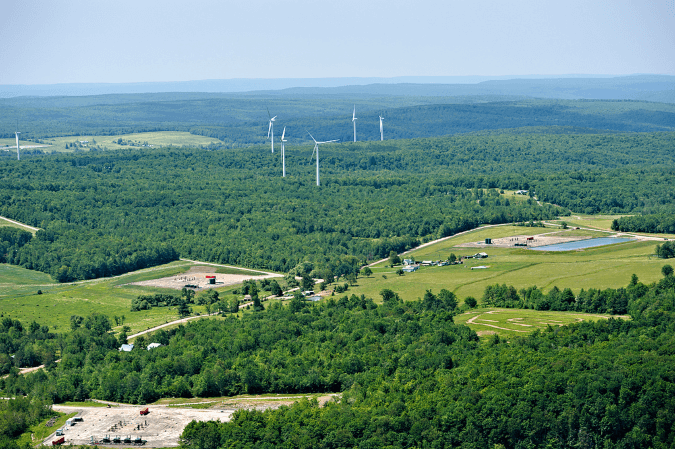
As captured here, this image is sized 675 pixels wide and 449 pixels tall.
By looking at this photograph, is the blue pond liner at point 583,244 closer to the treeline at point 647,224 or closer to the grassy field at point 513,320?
the treeline at point 647,224

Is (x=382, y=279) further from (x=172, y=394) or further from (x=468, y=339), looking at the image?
(x=172, y=394)

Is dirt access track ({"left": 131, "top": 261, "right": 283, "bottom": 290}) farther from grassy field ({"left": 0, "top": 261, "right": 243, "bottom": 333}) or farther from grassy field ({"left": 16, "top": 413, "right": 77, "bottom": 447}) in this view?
grassy field ({"left": 16, "top": 413, "right": 77, "bottom": 447})

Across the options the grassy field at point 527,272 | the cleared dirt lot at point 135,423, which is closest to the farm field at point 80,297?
the grassy field at point 527,272

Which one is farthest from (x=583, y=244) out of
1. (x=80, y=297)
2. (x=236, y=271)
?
(x=80, y=297)

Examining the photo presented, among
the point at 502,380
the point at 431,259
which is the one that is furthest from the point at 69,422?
the point at 431,259

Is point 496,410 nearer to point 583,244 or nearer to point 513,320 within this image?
point 513,320

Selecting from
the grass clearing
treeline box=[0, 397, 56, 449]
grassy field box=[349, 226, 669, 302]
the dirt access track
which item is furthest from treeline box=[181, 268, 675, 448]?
the grass clearing
